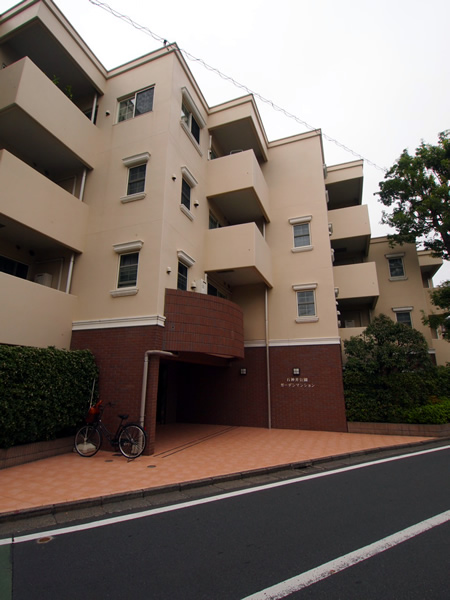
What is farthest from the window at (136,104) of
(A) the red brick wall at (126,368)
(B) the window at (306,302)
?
(B) the window at (306,302)

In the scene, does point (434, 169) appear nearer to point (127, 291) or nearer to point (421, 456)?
point (421, 456)

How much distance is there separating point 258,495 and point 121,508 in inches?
84.2

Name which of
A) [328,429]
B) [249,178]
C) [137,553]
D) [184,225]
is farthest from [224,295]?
[137,553]

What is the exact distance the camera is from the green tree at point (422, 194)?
561 inches

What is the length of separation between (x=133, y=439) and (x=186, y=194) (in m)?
8.25

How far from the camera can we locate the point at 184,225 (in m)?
10.9

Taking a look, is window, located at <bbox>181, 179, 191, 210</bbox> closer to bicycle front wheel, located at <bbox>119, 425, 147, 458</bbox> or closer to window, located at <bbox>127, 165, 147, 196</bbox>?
window, located at <bbox>127, 165, 147, 196</bbox>

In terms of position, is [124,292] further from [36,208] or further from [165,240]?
[36,208]

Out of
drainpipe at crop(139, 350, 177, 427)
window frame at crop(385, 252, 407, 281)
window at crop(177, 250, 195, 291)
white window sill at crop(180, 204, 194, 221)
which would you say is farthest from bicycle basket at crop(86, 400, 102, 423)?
window frame at crop(385, 252, 407, 281)

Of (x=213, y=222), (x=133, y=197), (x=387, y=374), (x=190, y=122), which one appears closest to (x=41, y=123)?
(x=133, y=197)

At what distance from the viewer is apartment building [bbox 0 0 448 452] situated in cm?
889

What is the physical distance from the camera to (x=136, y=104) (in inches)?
456

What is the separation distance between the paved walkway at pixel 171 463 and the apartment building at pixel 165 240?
1356mm

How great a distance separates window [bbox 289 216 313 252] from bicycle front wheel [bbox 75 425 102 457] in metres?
10.4
